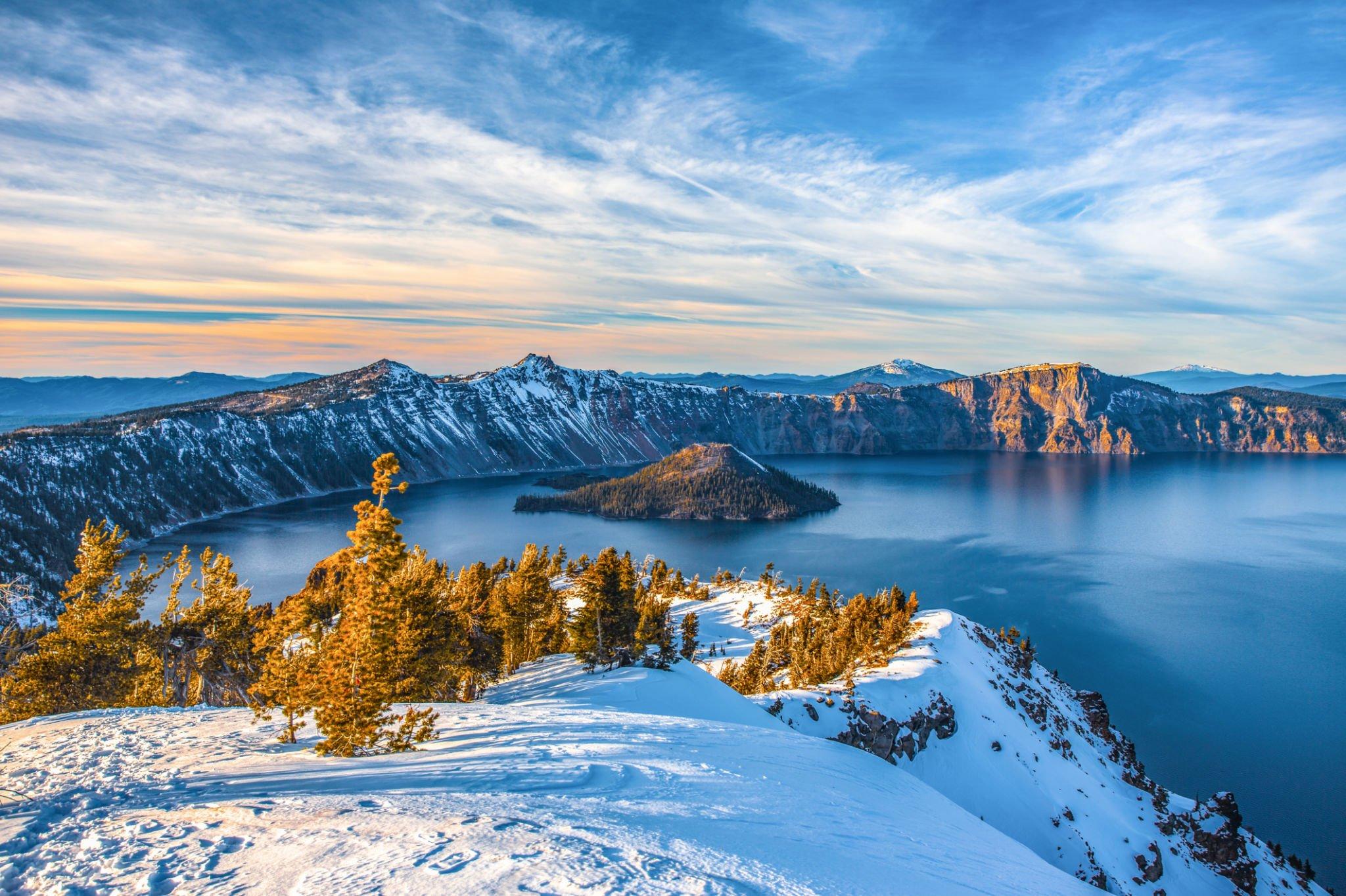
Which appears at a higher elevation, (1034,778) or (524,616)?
(524,616)

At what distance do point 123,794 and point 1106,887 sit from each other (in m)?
39.8

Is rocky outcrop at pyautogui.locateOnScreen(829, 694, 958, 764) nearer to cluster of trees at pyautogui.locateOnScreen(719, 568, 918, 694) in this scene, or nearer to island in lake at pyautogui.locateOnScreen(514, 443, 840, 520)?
cluster of trees at pyautogui.locateOnScreen(719, 568, 918, 694)

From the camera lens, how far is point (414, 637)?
23.2 m

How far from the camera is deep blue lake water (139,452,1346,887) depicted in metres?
51.5

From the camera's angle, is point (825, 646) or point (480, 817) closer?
point (480, 817)

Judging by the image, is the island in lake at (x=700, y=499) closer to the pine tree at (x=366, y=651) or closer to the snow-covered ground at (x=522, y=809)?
the snow-covered ground at (x=522, y=809)

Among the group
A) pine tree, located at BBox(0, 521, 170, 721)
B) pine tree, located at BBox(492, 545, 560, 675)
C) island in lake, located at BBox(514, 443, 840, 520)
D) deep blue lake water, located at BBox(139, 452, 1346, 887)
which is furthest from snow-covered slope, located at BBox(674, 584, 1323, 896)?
island in lake, located at BBox(514, 443, 840, 520)

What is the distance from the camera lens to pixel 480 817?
10531 millimetres

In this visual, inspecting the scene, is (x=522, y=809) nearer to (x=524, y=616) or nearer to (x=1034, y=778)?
(x=524, y=616)

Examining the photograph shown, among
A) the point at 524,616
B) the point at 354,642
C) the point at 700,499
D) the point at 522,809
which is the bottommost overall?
the point at 700,499

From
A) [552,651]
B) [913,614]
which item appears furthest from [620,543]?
[552,651]

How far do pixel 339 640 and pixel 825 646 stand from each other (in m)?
39.0

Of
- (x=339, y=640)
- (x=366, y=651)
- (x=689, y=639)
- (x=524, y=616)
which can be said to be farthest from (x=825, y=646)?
(x=366, y=651)

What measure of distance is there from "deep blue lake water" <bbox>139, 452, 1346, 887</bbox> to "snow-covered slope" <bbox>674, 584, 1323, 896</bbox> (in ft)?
28.5
